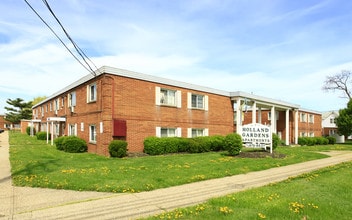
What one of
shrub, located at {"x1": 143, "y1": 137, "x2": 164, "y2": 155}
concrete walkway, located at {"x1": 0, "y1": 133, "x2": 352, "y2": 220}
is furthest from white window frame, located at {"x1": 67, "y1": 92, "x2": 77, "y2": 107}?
concrete walkway, located at {"x1": 0, "y1": 133, "x2": 352, "y2": 220}

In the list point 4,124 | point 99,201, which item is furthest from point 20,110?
point 99,201

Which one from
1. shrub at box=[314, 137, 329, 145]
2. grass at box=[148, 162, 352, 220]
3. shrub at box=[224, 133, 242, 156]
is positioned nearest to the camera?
grass at box=[148, 162, 352, 220]

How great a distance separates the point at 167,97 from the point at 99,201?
44.9ft

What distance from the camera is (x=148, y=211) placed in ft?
A: 19.4

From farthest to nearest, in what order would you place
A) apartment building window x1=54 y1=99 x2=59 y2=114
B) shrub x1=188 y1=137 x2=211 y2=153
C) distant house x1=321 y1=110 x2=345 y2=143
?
distant house x1=321 y1=110 x2=345 y2=143
apartment building window x1=54 y1=99 x2=59 y2=114
shrub x1=188 y1=137 x2=211 y2=153

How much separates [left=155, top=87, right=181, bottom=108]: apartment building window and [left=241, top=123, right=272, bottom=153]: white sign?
551 cm

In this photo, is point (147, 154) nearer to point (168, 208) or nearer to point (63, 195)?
point (63, 195)

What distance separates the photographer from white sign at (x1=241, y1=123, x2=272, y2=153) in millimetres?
16828

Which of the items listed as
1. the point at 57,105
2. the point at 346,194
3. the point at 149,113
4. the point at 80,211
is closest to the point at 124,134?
the point at 149,113

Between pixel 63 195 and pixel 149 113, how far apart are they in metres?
11.4

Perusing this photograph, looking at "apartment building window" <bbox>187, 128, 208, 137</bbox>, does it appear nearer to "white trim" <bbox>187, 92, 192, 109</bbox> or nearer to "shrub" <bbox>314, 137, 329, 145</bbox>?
"white trim" <bbox>187, 92, 192, 109</bbox>

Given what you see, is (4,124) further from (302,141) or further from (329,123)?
(329,123)

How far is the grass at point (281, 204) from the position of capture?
546cm

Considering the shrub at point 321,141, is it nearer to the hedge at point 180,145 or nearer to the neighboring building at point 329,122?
the hedge at point 180,145
